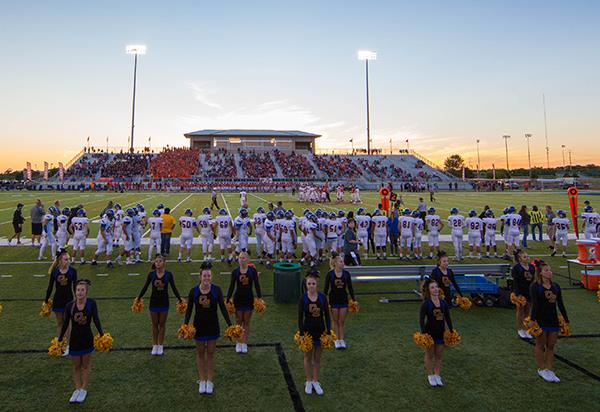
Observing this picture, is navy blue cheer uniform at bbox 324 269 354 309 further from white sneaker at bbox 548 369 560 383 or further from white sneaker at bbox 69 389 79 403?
white sneaker at bbox 69 389 79 403

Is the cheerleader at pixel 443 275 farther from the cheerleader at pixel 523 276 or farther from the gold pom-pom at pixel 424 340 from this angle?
the gold pom-pom at pixel 424 340

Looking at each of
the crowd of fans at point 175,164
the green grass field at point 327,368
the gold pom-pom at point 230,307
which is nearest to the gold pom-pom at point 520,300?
the green grass field at point 327,368

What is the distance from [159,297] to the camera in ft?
19.3

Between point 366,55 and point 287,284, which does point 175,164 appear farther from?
point 287,284

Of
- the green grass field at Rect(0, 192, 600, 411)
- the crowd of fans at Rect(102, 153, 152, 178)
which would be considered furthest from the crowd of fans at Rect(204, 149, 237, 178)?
the green grass field at Rect(0, 192, 600, 411)

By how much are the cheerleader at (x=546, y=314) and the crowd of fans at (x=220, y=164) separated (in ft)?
203

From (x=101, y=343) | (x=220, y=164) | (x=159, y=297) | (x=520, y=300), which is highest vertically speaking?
(x=220, y=164)

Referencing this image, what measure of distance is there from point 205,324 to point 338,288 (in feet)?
7.07

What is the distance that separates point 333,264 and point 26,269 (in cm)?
989

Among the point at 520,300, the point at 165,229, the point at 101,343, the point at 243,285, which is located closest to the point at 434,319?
the point at 520,300

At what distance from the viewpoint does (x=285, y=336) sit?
22.3 ft

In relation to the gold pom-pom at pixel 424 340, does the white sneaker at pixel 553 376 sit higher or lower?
lower

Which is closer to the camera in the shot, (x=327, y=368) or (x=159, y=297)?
(x=327, y=368)

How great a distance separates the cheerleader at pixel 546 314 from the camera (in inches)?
205
